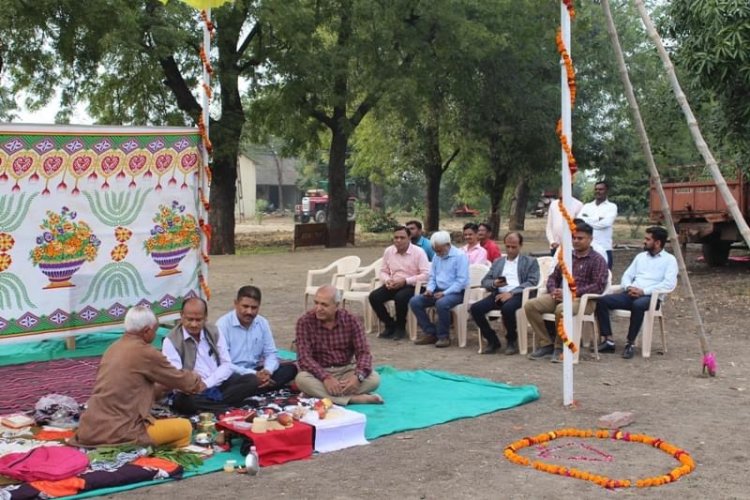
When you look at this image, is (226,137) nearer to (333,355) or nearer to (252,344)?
(252,344)

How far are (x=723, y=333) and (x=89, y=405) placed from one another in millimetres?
7590

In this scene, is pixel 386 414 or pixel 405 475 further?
pixel 386 414

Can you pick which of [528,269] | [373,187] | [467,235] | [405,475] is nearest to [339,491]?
[405,475]

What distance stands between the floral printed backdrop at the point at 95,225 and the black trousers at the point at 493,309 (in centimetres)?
289

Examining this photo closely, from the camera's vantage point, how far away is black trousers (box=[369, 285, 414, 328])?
10.1 metres

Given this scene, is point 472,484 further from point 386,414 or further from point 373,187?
point 373,187

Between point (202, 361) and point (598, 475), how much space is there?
9.91 ft

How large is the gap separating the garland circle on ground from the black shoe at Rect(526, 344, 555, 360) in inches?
106

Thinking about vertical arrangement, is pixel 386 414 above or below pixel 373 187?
below

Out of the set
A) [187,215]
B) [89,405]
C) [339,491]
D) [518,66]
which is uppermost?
[518,66]

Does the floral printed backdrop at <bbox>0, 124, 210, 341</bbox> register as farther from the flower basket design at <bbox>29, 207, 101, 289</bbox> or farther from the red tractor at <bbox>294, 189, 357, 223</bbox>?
the red tractor at <bbox>294, 189, 357, 223</bbox>

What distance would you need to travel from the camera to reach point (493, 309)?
9359mm

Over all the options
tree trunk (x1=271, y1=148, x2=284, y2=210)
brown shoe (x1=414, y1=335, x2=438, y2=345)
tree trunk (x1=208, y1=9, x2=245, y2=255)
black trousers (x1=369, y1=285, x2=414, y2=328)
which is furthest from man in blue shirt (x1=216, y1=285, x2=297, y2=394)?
tree trunk (x1=271, y1=148, x2=284, y2=210)

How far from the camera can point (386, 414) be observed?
6.71m
